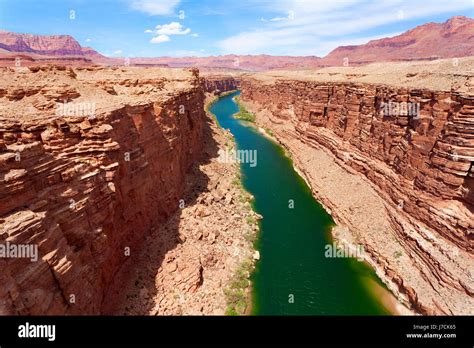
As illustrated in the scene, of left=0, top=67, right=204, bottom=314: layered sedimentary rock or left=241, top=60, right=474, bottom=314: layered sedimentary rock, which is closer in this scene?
left=0, top=67, right=204, bottom=314: layered sedimentary rock

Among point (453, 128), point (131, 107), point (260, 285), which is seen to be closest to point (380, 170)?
point (453, 128)

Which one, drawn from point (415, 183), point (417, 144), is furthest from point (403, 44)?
point (415, 183)

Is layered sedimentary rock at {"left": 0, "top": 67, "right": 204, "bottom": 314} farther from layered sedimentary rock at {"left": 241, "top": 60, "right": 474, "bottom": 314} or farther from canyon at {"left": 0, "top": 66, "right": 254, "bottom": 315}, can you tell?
layered sedimentary rock at {"left": 241, "top": 60, "right": 474, "bottom": 314}

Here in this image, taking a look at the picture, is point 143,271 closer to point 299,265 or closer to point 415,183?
point 299,265

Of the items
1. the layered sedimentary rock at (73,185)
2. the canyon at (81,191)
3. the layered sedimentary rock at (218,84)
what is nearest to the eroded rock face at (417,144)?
the canyon at (81,191)

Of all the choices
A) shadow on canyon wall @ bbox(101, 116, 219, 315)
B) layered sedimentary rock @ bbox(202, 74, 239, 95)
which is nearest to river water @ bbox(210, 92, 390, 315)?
shadow on canyon wall @ bbox(101, 116, 219, 315)

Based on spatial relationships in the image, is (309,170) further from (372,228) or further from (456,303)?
(456,303)
